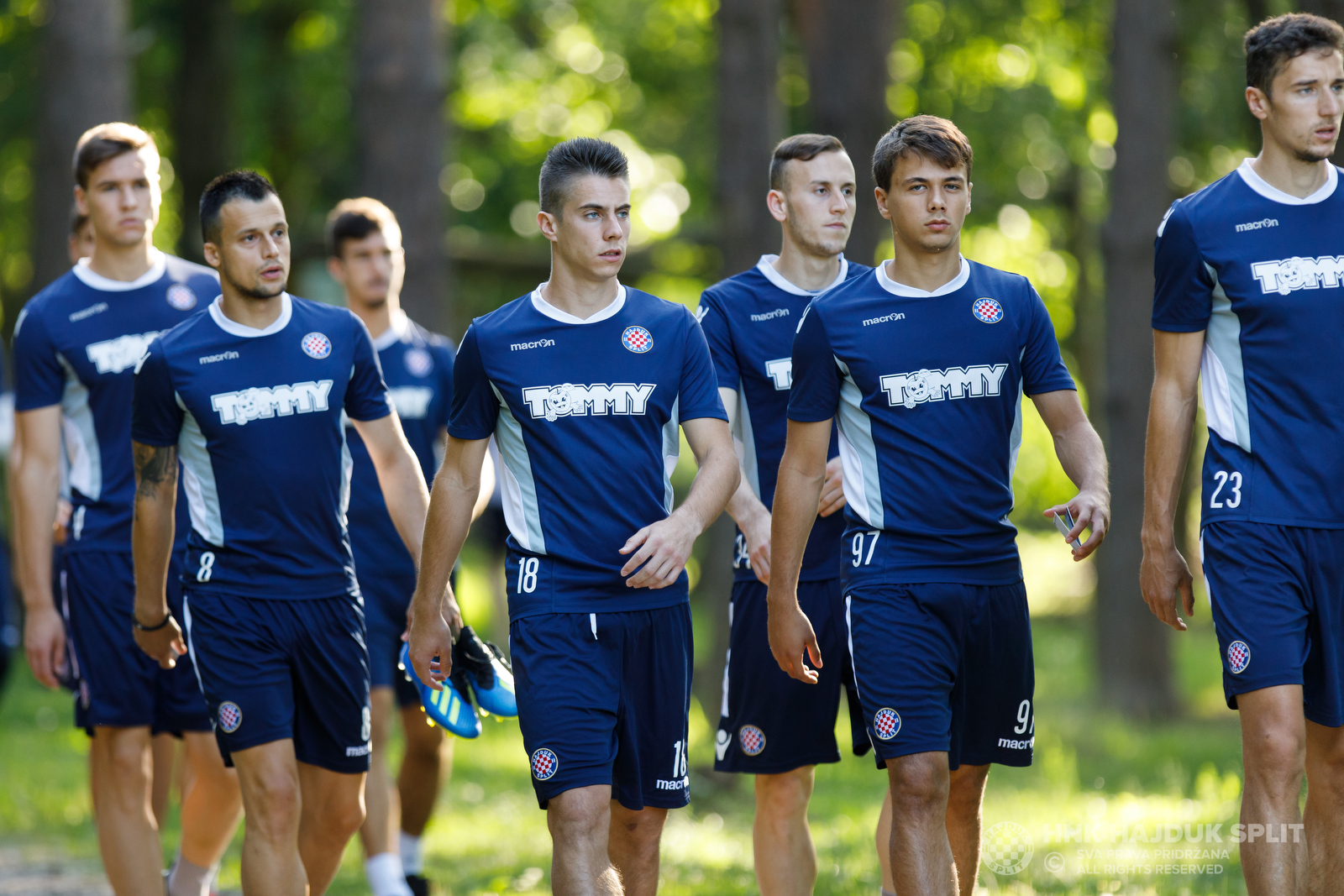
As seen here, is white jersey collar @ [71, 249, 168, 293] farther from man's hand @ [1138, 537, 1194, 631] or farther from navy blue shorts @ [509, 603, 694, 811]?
man's hand @ [1138, 537, 1194, 631]

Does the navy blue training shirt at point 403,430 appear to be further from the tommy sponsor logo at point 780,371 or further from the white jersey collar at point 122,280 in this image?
the tommy sponsor logo at point 780,371

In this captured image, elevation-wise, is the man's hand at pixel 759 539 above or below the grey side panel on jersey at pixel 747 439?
below

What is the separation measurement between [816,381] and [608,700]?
128 centimetres

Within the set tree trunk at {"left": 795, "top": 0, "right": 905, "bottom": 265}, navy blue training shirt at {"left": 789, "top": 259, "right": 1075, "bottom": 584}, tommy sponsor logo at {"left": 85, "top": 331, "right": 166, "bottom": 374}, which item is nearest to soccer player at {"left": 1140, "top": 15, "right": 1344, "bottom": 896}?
navy blue training shirt at {"left": 789, "top": 259, "right": 1075, "bottom": 584}

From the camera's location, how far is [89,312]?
7047 millimetres

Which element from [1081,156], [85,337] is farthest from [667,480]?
[1081,156]

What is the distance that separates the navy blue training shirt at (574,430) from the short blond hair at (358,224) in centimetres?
269

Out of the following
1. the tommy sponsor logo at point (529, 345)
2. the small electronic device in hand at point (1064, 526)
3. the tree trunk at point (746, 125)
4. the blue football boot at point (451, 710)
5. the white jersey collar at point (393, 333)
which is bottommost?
the blue football boot at point (451, 710)

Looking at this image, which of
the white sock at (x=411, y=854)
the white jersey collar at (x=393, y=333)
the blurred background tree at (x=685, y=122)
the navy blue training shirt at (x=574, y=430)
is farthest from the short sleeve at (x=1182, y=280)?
the white sock at (x=411, y=854)

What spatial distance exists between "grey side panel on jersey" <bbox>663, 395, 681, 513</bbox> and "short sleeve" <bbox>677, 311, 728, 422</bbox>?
0.7 inches

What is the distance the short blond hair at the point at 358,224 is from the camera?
7992mm

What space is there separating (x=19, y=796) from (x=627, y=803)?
24.7 feet

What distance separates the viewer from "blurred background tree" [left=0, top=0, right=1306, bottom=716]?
1188 centimetres

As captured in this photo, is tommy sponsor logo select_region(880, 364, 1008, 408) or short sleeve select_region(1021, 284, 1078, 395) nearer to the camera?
tommy sponsor logo select_region(880, 364, 1008, 408)
